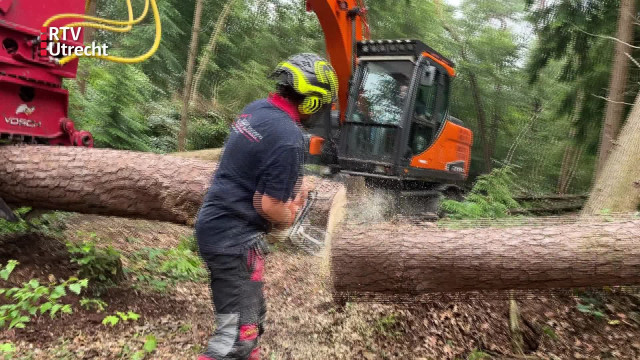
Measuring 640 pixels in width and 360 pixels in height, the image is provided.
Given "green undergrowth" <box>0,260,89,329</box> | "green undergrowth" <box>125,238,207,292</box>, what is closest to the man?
"green undergrowth" <box>0,260,89,329</box>

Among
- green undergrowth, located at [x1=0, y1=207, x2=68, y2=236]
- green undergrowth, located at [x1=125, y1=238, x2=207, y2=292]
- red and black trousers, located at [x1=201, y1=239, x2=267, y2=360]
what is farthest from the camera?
green undergrowth, located at [x1=125, y1=238, x2=207, y2=292]

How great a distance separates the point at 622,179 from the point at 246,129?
4136 mm

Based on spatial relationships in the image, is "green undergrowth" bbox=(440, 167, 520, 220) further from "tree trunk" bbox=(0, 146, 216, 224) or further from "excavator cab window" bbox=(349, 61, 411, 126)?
"tree trunk" bbox=(0, 146, 216, 224)

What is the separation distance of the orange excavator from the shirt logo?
16.4ft

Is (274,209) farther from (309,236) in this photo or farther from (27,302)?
(27,302)

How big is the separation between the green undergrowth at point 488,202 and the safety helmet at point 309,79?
11.8 feet

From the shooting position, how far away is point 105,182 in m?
3.76

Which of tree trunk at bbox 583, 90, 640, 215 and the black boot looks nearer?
the black boot

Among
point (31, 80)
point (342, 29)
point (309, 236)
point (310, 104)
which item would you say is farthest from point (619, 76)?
point (31, 80)

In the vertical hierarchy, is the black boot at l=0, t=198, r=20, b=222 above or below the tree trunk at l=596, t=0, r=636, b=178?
below

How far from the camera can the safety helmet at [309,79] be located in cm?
245

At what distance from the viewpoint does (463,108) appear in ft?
58.3

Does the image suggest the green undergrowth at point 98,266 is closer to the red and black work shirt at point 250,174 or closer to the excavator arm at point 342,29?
the red and black work shirt at point 250,174

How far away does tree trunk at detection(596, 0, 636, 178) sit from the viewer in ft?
23.1
